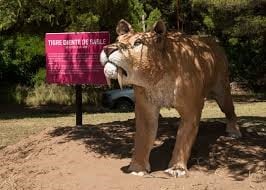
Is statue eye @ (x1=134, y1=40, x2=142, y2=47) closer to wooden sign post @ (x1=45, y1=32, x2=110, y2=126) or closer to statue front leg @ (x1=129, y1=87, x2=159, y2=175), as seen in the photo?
statue front leg @ (x1=129, y1=87, x2=159, y2=175)

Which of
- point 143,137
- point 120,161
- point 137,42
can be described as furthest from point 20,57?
point 137,42

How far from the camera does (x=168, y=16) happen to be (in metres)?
31.0

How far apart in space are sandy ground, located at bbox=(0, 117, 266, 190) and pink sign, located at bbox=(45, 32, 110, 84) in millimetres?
1256

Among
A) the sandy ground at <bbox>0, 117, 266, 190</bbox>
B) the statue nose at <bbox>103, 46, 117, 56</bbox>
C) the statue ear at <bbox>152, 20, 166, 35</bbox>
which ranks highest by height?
the statue ear at <bbox>152, 20, 166, 35</bbox>

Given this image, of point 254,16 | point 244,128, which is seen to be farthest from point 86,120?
point 244,128

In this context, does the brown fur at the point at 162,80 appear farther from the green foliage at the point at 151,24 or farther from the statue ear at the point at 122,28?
the green foliage at the point at 151,24

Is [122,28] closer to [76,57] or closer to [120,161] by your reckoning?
[120,161]

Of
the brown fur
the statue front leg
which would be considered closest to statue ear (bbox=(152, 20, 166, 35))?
the brown fur

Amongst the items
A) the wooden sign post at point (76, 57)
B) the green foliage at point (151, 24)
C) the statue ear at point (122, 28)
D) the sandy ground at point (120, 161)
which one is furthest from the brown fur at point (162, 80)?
the green foliage at point (151, 24)

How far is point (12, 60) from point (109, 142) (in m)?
18.7

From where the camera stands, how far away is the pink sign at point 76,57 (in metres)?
11.6

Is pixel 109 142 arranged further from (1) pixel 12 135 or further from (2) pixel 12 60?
(2) pixel 12 60

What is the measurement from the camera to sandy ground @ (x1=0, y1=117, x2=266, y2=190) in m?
7.63

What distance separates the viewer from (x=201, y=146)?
8.94 m
